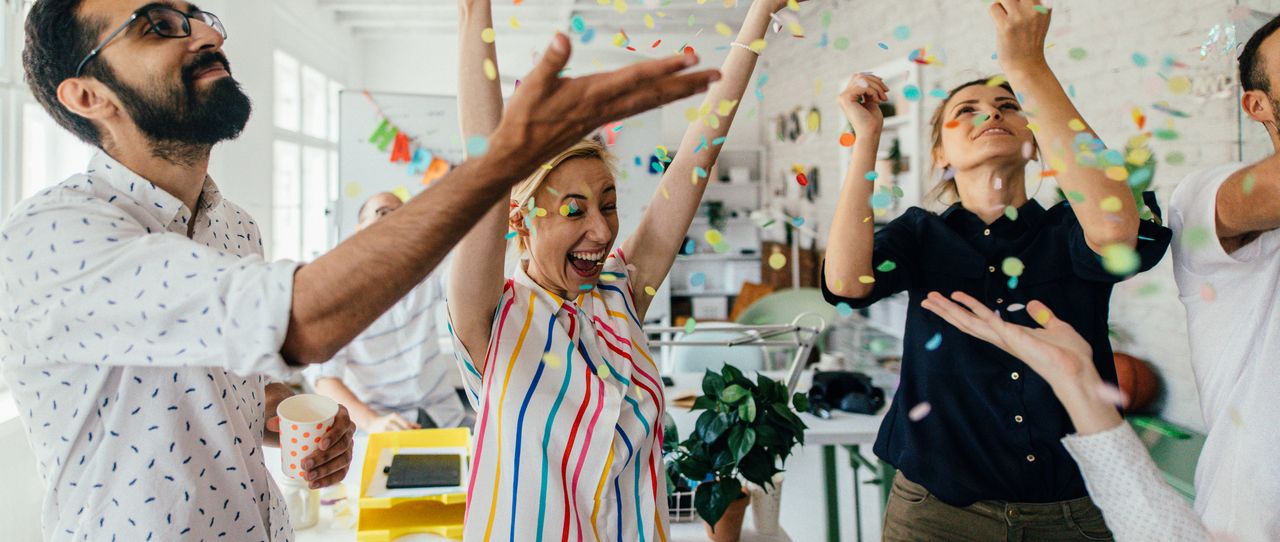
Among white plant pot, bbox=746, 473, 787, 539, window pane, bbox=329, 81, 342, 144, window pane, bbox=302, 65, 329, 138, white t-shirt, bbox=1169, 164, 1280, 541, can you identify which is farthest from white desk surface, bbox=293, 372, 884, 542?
window pane, bbox=329, 81, 342, 144

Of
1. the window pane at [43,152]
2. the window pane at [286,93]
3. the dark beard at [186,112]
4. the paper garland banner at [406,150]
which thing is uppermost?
the window pane at [286,93]

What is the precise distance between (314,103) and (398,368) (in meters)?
4.78

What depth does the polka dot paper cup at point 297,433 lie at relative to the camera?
1.15 m

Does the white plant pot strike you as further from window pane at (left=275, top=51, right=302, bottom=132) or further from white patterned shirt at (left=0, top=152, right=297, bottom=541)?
window pane at (left=275, top=51, right=302, bottom=132)

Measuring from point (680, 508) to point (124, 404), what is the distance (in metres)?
1.27

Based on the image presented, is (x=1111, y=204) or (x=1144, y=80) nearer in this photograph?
(x=1111, y=204)

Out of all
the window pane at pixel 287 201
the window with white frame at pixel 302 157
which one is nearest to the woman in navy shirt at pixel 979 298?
the window with white frame at pixel 302 157

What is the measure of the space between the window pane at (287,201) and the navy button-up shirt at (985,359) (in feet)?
18.1

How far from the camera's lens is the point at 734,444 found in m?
1.67

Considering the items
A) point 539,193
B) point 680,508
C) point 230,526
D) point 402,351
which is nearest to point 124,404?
point 230,526

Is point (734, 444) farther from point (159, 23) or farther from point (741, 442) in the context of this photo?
point (159, 23)

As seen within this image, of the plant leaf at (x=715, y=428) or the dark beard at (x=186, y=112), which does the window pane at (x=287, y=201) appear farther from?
the dark beard at (x=186, y=112)

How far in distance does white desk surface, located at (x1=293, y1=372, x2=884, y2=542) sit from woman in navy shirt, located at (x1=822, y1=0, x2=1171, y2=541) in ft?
1.62

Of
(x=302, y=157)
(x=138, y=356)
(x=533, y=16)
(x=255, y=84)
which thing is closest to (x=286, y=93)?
(x=302, y=157)
